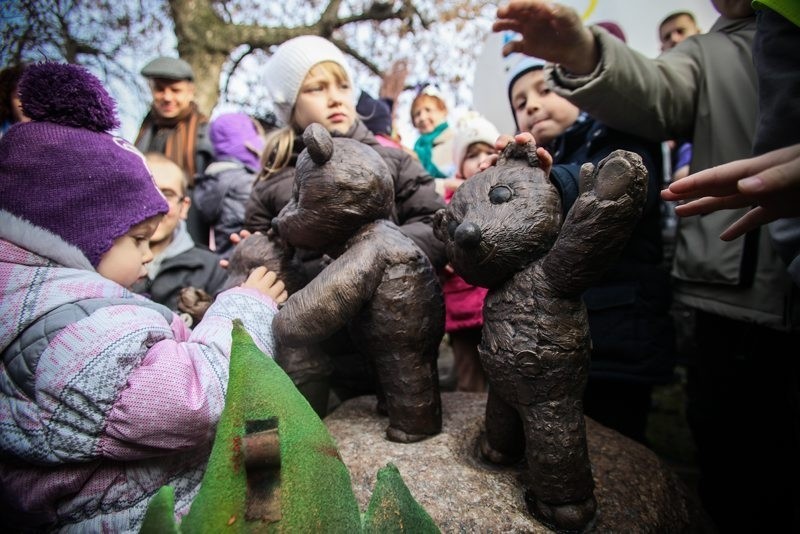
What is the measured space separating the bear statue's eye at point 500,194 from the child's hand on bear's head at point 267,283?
2.28 ft

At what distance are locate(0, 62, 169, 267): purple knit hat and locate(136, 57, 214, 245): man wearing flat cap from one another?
1724mm

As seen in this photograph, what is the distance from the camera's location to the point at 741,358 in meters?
1.73

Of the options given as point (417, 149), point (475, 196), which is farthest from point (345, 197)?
point (417, 149)

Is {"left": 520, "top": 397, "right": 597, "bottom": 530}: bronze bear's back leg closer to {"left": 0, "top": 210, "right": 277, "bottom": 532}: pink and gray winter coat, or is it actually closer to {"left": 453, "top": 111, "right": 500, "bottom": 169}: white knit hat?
{"left": 0, "top": 210, "right": 277, "bottom": 532}: pink and gray winter coat

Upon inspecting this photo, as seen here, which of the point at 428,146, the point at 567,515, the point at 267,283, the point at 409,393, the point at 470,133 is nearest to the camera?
the point at 567,515

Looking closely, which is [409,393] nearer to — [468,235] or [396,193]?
[468,235]

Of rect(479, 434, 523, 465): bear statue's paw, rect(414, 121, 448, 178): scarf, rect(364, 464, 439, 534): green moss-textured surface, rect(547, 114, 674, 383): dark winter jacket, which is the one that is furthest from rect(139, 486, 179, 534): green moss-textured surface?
rect(414, 121, 448, 178): scarf

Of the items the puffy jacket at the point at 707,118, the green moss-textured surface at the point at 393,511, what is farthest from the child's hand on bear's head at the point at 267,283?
the puffy jacket at the point at 707,118

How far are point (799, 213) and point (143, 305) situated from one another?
145cm

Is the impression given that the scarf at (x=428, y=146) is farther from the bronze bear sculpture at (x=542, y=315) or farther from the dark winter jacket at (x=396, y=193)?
the bronze bear sculpture at (x=542, y=315)

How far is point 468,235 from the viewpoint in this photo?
100 cm

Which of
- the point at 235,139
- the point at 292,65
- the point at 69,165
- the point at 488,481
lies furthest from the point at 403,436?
the point at 235,139

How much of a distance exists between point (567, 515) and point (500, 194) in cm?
70

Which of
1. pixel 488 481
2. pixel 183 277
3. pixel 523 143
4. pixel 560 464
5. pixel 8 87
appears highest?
pixel 8 87
